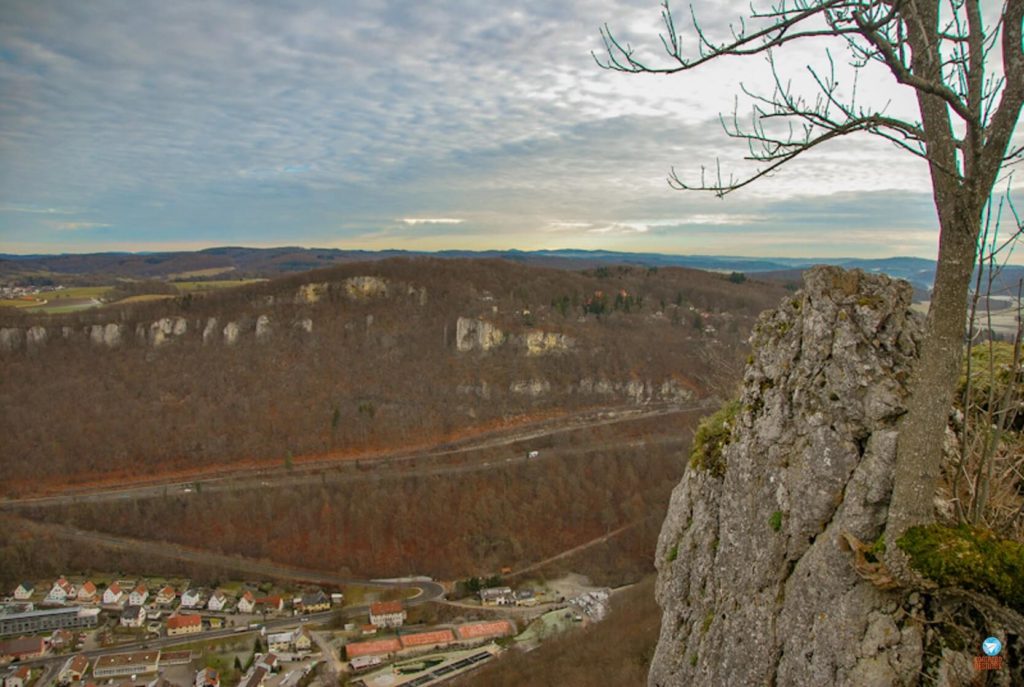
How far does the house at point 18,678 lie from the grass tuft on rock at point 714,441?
86.1ft

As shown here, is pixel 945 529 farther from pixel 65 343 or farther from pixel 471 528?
pixel 65 343

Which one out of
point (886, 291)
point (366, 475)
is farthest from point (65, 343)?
point (886, 291)

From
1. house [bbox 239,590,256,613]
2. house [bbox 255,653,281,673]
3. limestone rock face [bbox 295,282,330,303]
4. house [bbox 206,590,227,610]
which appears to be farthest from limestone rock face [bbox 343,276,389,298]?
house [bbox 255,653,281,673]

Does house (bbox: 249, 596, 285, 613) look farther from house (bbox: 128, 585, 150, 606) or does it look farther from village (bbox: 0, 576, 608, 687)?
house (bbox: 128, 585, 150, 606)

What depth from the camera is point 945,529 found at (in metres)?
3.76

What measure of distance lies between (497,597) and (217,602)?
42.4ft

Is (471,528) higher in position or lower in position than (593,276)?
lower

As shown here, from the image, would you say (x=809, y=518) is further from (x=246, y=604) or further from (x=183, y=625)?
(x=246, y=604)

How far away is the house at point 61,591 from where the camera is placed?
28250 mm

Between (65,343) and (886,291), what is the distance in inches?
2729

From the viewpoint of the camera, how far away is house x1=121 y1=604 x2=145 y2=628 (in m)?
26.3

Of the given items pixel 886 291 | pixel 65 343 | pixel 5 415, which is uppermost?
pixel 886 291

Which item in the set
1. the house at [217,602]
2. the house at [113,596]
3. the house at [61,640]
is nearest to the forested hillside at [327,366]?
the house at [113,596]

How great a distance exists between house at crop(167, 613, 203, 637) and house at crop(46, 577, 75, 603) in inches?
246
